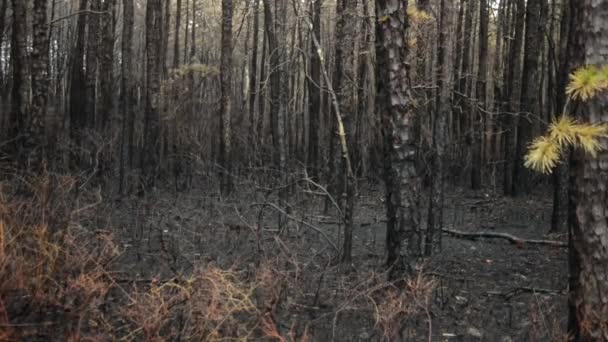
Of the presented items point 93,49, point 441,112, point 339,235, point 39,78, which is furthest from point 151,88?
point 441,112

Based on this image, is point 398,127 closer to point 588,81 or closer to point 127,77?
point 588,81

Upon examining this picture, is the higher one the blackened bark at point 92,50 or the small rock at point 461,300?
the blackened bark at point 92,50

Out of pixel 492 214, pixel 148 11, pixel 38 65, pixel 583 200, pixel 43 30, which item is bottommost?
pixel 492 214

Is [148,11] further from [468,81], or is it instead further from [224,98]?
[468,81]

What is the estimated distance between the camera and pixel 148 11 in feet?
48.4

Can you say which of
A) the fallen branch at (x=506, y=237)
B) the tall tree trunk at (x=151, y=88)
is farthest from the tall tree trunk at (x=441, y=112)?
the tall tree trunk at (x=151, y=88)

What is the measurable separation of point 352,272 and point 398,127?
1869 millimetres

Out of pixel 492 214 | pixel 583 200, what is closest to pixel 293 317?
pixel 583 200

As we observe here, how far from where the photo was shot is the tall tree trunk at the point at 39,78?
29.2 feet

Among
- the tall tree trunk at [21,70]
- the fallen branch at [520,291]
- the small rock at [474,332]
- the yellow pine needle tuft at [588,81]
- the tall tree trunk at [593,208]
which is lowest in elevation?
the small rock at [474,332]

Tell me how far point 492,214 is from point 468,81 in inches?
425

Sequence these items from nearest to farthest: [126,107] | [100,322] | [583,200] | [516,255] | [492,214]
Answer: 1. [583,200]
2. [100,322]
3. [516,255]
4. [492,214]
5. [126,107]

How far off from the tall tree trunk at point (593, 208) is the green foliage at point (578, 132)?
86mm

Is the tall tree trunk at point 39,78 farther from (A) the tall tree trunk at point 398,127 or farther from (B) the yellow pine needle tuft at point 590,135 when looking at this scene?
(B) the yellow pine needle tuft at point 590,135
